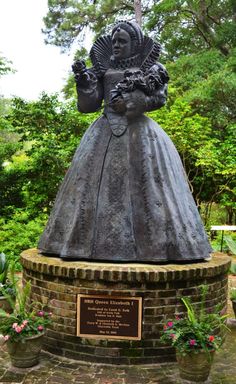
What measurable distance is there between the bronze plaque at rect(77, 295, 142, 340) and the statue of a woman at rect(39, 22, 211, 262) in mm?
571

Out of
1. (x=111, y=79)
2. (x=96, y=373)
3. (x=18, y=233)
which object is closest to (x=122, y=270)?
(x=96, y=373)

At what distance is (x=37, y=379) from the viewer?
451cm

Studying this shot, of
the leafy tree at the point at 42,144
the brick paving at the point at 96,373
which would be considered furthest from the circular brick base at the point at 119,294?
the leafy tree at the point at 42,144

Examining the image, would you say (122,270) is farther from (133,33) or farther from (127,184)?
(133,33)

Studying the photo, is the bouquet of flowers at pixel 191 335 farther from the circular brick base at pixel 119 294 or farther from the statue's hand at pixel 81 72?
the statue's hand at pixel 81 72

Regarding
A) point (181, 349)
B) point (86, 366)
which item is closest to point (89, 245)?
point (86, 366)

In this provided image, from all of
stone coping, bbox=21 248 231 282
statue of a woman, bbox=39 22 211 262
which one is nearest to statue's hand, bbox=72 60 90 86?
statue of a woman, bbox=39 22 211 262

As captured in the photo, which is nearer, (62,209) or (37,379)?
(37,379)

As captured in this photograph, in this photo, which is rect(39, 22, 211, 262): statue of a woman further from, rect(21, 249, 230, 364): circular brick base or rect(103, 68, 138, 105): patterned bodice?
rect(21, 249, 230, 364): circular brick base

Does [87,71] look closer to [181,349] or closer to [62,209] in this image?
[62,209]

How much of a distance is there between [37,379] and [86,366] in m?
0.62

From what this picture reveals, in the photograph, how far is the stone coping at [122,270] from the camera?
4.94 m

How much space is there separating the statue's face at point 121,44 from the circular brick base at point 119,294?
2882mm

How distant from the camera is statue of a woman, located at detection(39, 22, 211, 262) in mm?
5488
